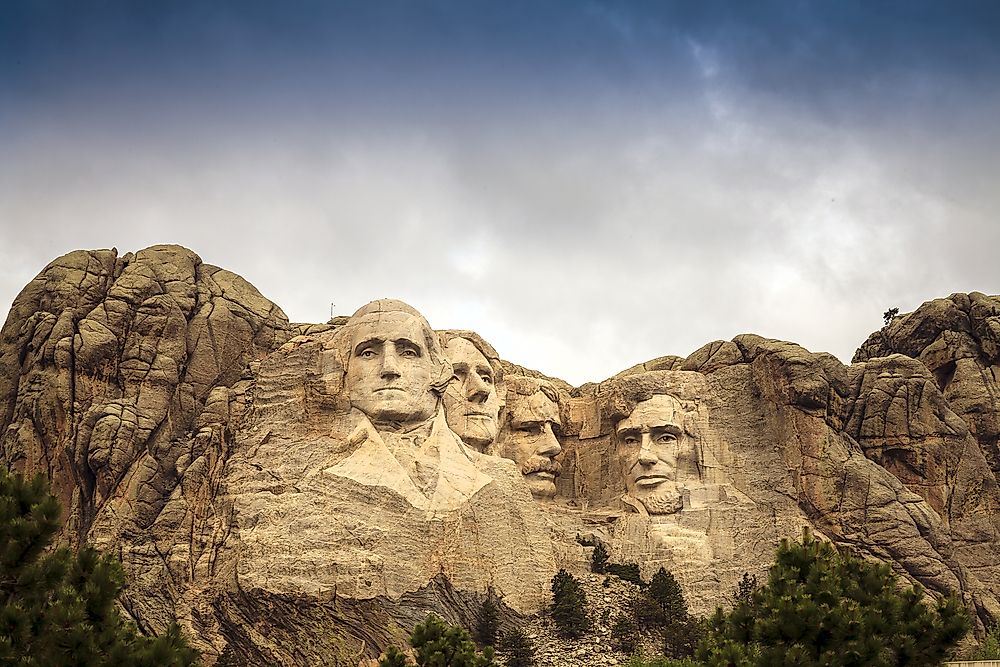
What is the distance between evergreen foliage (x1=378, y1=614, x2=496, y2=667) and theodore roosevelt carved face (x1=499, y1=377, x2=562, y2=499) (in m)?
17.7

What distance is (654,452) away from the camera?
4791cm

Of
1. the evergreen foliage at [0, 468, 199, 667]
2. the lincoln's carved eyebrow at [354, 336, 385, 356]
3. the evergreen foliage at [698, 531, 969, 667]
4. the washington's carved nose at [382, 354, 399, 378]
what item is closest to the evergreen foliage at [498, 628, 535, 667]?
the washington's carved nose at [382, 354, 399, 378]

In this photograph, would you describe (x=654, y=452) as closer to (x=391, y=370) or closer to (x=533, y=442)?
(x=533, y=442)

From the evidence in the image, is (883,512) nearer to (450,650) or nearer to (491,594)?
(491,594)

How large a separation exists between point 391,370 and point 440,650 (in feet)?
39.9

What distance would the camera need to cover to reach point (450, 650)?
30219 mm

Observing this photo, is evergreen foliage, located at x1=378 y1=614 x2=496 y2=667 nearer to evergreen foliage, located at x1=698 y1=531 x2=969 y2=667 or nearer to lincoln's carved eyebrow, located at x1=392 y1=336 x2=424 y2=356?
evergreen foliage, located at x1=698 y1=531 x2=969 y2=667

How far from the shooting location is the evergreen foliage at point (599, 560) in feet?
147

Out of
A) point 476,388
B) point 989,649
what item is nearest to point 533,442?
point 476,388

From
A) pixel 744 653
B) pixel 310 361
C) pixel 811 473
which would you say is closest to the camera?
pixel 744 653

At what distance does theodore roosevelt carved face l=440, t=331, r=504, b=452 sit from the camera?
45438mm

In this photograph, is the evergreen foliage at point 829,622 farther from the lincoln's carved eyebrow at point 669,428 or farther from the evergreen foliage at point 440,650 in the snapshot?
the lincoln's carved eyebrow at point 669,428

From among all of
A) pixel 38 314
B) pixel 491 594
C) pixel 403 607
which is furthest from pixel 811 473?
pixel 38 314

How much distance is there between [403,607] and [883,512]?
53.3 ft
